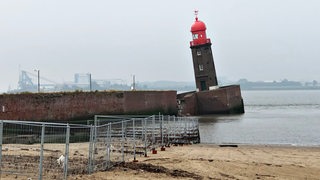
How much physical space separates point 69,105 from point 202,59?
28.3 m

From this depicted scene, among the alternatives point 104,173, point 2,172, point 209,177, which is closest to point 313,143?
point 209,177

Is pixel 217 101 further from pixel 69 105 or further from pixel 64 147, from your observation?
pixel 64 147

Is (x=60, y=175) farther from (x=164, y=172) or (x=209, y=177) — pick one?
(x=209, y=177)

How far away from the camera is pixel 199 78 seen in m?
55.9

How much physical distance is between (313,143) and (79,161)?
1854 cm

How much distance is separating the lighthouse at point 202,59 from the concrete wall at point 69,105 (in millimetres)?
17428

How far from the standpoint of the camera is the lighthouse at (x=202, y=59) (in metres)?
55.0

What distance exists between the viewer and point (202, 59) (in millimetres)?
54969

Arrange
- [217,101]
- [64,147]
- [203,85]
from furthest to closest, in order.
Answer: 1. [203,85]
2. [217,101]
3. [64,147]

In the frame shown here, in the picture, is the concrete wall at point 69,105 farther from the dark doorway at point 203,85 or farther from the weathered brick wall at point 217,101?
the dark doorway at point 203,85

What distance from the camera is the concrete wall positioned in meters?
27.9

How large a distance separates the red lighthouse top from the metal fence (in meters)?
37.2

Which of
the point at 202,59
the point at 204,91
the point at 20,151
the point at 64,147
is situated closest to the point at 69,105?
the point at 64,147

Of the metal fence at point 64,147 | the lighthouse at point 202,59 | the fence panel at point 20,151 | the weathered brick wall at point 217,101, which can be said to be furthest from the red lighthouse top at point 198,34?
the fence panel at point 20,151
